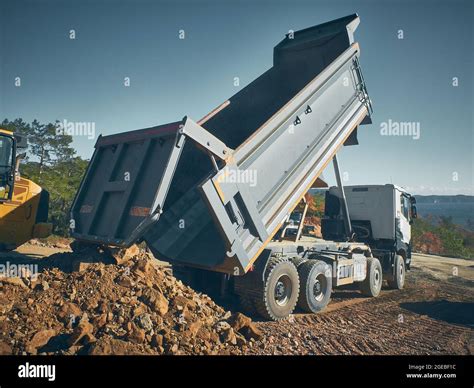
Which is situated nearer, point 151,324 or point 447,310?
point 151,324

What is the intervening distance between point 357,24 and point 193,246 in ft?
20.4

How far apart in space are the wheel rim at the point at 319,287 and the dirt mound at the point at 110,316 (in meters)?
2.25

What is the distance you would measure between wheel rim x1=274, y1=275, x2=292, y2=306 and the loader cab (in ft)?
18.0

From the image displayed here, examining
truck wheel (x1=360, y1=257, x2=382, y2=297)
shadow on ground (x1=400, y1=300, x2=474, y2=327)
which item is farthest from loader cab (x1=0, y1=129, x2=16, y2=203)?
shadow on ground (x1=400, y1=300, x2=474, y2=327)

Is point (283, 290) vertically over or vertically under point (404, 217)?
under

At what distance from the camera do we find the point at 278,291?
6.29m

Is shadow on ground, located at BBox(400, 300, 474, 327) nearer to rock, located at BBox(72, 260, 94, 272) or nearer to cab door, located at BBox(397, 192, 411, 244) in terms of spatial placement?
cab door, located at BBox(397, 192, 411, 244)

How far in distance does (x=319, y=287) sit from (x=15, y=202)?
6423 millimetres

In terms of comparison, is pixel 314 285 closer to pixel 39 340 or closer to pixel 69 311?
pixel 69 311

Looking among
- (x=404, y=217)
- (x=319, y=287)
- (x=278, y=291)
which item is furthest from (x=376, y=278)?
(x=278, y=291)

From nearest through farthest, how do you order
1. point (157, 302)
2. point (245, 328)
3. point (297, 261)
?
1. point (157, 302)
2. point (245, 328)
3. point (297, 261)

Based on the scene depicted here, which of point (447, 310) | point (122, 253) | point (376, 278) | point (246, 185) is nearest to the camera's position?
point (246, 185)
